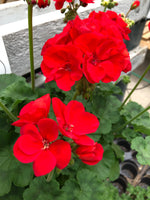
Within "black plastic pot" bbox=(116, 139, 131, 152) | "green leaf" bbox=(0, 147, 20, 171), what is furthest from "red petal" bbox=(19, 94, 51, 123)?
"black plastic pot" bbox=(116, 139, 131, 152)

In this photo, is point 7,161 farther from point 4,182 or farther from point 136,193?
point 136,193

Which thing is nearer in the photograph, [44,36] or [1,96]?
[1,96]

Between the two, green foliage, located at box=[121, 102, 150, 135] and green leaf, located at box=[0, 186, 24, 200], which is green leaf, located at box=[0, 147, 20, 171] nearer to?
green leaf, located at box=[0, 186, 24, 200]

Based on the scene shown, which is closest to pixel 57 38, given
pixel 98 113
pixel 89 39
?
pixel 89 39

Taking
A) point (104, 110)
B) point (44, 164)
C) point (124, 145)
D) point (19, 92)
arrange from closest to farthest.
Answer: point (44, 164) → point (19, 92) → point (104, 110) → point (124, 145)

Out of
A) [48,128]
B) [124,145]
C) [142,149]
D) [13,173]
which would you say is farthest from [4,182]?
[124,145]

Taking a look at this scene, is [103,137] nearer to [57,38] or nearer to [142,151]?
[142,151]

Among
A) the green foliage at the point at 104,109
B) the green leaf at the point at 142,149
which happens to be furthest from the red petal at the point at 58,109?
the green leaf at the point at 142,149
